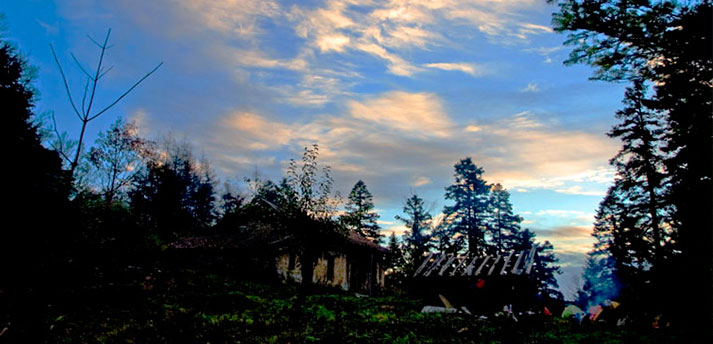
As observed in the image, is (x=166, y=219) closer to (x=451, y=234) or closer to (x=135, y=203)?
(x=135, y=203)

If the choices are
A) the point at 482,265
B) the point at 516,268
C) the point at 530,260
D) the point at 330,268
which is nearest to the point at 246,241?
the point at 330,268

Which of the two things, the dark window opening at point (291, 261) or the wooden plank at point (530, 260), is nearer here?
the wooden plank at point (530, 260)

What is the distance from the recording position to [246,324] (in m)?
10.0

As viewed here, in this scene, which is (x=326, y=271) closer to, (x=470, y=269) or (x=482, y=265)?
(x=470, y=269)

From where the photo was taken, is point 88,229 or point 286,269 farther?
point 286,269

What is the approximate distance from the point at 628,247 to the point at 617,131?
25142mm

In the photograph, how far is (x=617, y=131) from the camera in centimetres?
2325

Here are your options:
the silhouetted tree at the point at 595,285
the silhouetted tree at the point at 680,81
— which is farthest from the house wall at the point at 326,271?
the silhouetted tree at the point at 595,285

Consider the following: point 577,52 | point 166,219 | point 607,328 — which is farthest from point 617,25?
point 166,219

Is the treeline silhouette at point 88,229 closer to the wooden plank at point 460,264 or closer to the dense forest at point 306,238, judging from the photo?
the dense forest at point 306,238

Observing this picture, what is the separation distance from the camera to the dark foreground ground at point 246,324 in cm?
854

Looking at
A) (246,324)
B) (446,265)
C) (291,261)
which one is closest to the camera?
(246,324)

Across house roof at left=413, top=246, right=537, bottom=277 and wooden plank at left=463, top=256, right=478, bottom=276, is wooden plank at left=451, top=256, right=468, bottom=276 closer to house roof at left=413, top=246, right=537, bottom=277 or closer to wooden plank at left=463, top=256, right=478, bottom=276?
house roof at left=413, top=246, right=537, bottom=277

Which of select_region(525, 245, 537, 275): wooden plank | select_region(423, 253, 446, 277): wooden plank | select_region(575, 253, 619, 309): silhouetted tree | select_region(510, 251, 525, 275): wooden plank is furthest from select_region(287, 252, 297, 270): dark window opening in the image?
select_region(575, 253, 619, 309): silhouetted tree
